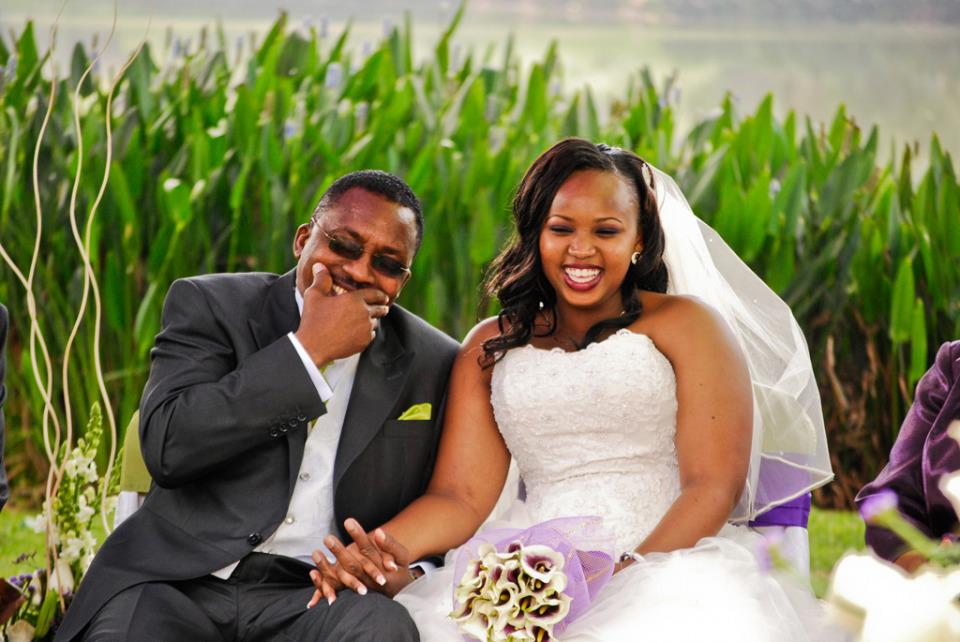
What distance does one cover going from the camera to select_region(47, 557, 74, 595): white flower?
2.93 meters

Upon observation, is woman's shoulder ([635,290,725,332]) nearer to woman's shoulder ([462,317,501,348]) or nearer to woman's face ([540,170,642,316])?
woman's face ([540,170,642,316])

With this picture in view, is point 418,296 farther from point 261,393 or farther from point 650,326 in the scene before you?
point 261,393

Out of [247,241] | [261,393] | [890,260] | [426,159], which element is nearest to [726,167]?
[890,260]

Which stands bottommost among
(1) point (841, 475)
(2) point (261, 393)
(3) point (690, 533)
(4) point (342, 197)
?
(1) point (841, 475)

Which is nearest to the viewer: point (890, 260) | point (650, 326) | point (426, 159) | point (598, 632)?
point (598, 632)

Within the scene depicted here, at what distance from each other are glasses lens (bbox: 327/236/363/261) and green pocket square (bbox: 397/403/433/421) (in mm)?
387

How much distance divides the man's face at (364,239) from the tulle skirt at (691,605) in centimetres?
71

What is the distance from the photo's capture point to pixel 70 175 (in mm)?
5223

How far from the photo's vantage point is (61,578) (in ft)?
9.68

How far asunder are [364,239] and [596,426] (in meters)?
0.73

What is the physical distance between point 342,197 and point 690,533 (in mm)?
1082

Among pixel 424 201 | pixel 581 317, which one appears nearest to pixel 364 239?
pixel 581 317

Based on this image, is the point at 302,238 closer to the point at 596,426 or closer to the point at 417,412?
the point at 417,412

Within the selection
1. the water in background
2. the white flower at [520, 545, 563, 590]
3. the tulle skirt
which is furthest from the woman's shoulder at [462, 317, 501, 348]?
the water in background
